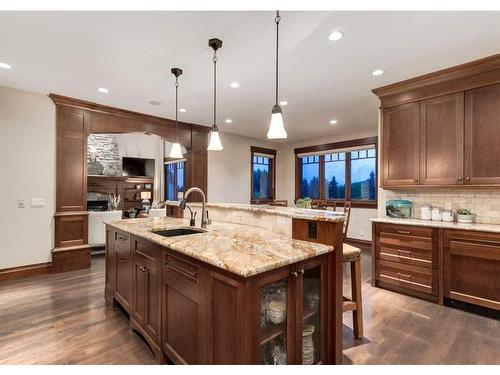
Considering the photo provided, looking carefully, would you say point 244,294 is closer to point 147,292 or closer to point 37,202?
point 147,292

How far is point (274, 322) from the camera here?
143 cm

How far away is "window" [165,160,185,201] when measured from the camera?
8.29 meters

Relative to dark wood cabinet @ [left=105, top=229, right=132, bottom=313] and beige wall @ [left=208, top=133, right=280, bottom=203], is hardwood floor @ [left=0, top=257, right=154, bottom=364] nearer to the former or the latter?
dark wood cabinet @ [left=105, top=229, right=132, bottom=313]

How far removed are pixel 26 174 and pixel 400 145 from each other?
16.9 ft

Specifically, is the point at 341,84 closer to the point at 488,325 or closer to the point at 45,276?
the point at 488,325

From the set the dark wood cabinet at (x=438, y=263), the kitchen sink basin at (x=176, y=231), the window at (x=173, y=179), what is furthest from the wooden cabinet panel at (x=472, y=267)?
the window at (x=173, y=179)

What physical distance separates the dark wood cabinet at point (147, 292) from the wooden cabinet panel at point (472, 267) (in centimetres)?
296

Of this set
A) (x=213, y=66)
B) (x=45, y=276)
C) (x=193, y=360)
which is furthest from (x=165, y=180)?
(x=193, y=360)

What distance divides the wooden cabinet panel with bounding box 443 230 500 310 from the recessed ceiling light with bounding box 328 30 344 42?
2.31 meters

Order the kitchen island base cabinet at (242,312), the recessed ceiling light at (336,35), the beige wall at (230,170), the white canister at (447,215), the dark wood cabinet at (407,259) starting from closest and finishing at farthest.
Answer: the kitchen island base cabinet at (242,312) → the recessed ceiling light at (336,35) → the dark wood cabinet at (407,259) → the white canister at (447,215) → the beige wall at (230,170)

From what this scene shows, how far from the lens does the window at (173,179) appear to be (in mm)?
8293

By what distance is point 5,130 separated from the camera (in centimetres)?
354

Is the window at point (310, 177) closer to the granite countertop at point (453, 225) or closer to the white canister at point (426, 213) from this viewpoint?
the white canister at point (426, 213)

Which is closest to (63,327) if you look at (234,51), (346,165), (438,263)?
(234,51)
